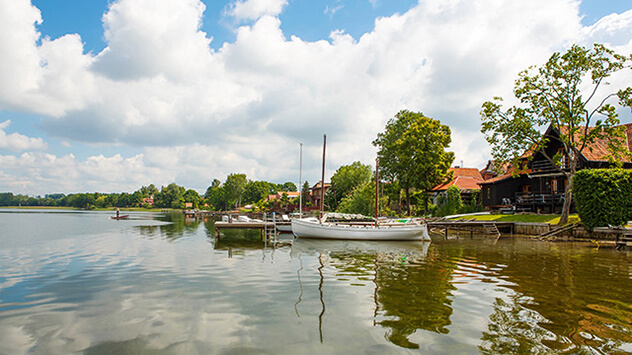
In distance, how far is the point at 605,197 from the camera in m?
26.8

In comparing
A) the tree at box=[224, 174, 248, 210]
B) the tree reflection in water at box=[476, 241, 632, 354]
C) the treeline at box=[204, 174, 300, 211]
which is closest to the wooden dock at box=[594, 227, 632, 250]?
the tree reflection in water at box=[476, 241, 632, 354]

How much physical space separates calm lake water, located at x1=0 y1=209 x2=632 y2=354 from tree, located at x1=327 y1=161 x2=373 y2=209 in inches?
2620

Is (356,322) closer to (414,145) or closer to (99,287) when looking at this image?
(99,287)

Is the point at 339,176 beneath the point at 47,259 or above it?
above

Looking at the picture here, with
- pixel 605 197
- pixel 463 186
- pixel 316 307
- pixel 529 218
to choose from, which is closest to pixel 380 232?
pixel 605 197

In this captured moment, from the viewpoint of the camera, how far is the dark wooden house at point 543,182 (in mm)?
38062

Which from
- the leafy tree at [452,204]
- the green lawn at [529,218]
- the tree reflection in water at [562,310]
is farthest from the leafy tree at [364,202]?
the tree reflection in water at [562,310]

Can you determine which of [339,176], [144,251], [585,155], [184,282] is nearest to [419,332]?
[184,282]

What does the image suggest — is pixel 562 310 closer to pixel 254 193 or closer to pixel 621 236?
pixel 621 236

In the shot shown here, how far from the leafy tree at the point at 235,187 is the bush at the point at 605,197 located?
4516 inches

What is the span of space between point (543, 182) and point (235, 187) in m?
106

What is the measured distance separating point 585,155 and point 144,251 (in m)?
43.3

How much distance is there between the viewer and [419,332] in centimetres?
796

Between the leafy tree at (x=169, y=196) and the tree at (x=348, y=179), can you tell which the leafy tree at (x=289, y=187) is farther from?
the tree at (x=348, y=179)
